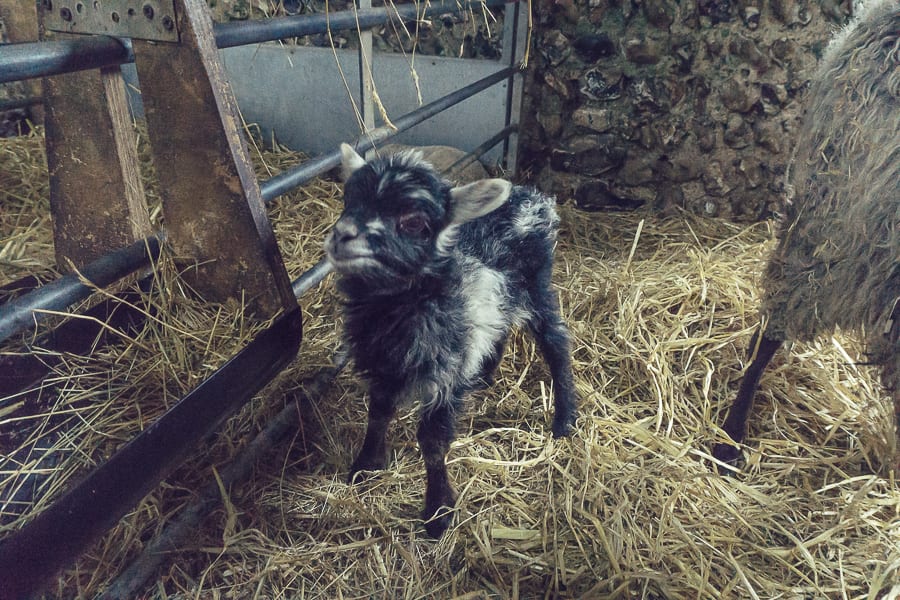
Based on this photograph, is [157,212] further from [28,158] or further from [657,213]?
[657,213]

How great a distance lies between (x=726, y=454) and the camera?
2.46 meters

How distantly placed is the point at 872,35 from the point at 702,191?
237cm

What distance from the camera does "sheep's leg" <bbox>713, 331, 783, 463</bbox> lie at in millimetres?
2433

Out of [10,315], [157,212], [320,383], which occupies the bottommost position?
[320,383]

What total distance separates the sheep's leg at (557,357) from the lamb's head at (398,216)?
2.53ft

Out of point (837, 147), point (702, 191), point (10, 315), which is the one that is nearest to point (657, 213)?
point (702, 191)

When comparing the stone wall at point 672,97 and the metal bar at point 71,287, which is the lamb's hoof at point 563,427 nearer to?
the metal bar at point 71,287

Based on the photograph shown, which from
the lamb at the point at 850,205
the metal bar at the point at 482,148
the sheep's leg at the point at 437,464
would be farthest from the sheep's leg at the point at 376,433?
the metal bar at the point at 482,148

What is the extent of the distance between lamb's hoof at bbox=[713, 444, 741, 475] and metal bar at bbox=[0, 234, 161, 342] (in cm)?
224

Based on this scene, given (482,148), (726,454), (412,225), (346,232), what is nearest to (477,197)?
(412,225)

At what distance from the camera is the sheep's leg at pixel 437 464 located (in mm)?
2043

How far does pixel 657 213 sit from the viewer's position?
4359 mm

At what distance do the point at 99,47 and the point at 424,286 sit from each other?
1.11m

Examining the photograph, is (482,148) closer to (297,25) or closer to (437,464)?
(297,25)
